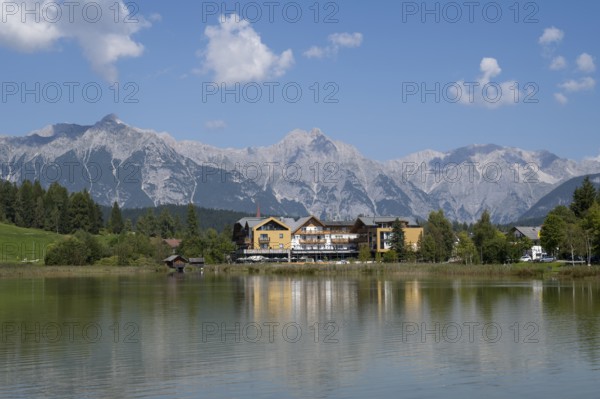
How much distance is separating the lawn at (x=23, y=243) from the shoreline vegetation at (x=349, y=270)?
19967 mm

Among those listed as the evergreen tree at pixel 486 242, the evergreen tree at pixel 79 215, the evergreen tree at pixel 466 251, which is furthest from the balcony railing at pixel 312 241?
the evergreen tree at pixel 79 215

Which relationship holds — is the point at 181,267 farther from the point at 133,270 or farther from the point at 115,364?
the point at 115,364

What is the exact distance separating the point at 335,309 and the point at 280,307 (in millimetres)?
4795

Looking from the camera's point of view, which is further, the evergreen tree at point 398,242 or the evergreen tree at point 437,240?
the evergreen tree at point 398,242

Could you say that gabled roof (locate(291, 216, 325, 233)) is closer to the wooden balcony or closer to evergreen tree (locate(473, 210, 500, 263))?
the wooden balcony

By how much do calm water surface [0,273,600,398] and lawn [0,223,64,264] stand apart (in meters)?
99.0

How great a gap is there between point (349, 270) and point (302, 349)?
9215 cm

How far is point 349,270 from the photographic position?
125 metres

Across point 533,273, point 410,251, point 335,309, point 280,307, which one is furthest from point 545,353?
point 410,251

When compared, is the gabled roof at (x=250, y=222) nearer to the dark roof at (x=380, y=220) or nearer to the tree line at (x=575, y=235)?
the dark roof at (x=380, y=220)

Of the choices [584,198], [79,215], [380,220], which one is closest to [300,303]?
[584,198]

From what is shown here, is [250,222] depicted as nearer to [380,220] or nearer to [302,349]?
[380,220]

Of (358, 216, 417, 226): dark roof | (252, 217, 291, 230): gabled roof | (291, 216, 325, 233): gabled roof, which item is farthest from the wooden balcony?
(358, 216, 417, 226): dark roof

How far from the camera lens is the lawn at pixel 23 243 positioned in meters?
151
